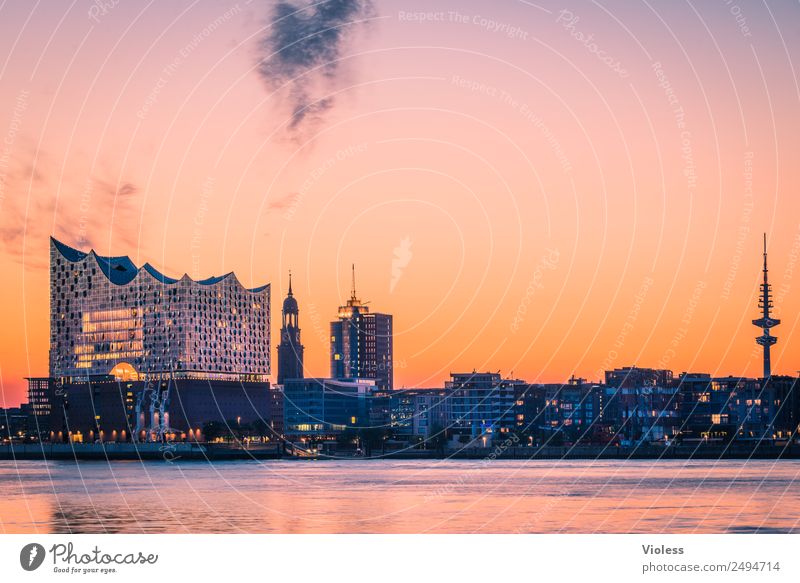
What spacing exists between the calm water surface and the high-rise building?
7701 centimetres

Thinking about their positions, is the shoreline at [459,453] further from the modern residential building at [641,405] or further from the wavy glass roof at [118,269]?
the wavy glass roof at [118,269]

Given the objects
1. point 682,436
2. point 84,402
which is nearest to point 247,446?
point 84,402

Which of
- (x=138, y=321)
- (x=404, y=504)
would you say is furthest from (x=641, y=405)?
(x=404, y=504)

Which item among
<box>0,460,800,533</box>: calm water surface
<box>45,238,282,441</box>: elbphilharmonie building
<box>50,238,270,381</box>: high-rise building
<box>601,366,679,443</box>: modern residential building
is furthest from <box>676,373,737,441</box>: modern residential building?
<box>0,460,800,533</box>: calm water surface

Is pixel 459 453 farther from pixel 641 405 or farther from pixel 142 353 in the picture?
pixel 142 353

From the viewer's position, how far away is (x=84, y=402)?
178 meters

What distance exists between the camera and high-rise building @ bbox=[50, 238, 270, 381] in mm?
180250

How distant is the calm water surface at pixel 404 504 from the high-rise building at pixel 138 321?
77.0 metres

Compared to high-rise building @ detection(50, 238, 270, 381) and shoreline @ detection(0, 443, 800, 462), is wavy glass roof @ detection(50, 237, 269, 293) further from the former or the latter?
shoreline @ detection(0, 443, 800, 462)

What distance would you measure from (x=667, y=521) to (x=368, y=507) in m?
Result: 17.0

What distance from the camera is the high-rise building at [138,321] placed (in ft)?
591

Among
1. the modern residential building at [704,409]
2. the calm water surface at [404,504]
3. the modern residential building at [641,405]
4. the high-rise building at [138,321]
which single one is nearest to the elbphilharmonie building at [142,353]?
the high-rise building at [138,321]
